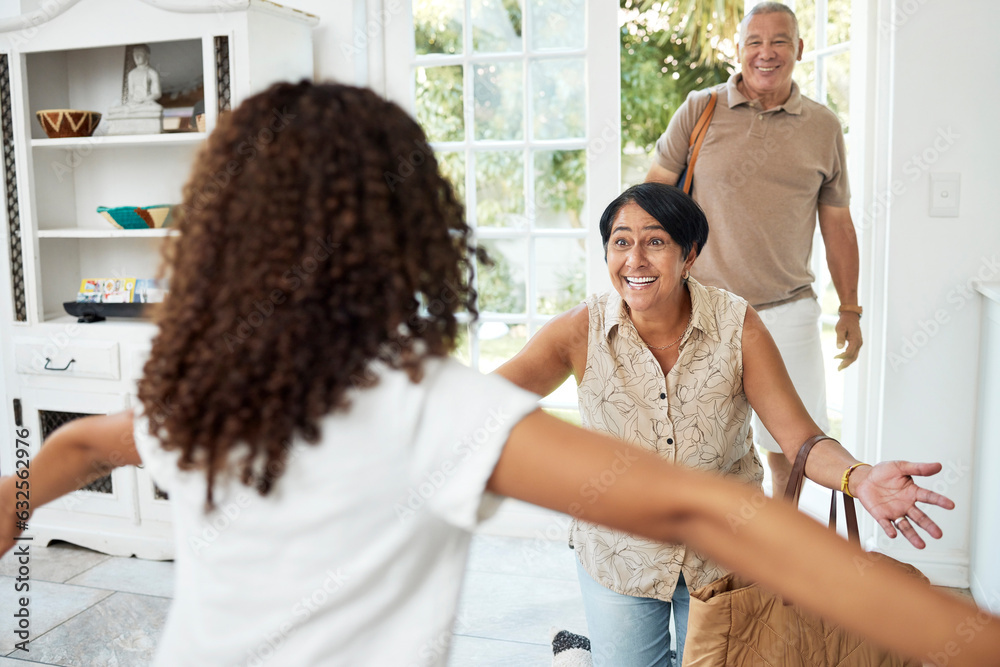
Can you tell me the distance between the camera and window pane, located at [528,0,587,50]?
3104mm

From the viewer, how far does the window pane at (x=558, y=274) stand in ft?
10.8

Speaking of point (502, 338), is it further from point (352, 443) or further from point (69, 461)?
point (352, 443)

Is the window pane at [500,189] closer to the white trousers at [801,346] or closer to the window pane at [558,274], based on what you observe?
the window pane at [558,274]

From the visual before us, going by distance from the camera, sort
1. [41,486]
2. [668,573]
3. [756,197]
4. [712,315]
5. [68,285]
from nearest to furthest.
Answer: [41,486] → [668,573] → [712,315] → [756,197] → [68,285]

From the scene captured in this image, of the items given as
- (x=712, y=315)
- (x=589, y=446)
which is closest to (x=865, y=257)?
(x=712, y=315)

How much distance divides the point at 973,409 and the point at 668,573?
63.4 inches

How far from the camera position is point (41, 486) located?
931 millimetres

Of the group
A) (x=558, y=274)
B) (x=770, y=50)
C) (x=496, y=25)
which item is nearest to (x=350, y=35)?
(x=496, y=25)

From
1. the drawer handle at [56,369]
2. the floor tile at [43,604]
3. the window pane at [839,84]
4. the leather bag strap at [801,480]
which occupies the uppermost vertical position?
the window pane at [839,84]

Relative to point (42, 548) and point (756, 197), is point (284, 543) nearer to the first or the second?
point (756, 197)

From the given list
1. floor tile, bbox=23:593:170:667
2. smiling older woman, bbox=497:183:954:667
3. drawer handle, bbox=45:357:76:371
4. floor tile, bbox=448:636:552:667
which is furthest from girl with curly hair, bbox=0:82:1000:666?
drawer handle, bbox=45:357:76:371

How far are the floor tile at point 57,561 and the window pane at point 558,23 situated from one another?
99.5 inches

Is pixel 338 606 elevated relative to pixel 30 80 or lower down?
lower down

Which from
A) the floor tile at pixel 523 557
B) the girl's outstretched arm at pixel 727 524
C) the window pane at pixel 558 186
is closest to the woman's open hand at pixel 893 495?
the girl's outstretched arm at pixel 727 524
